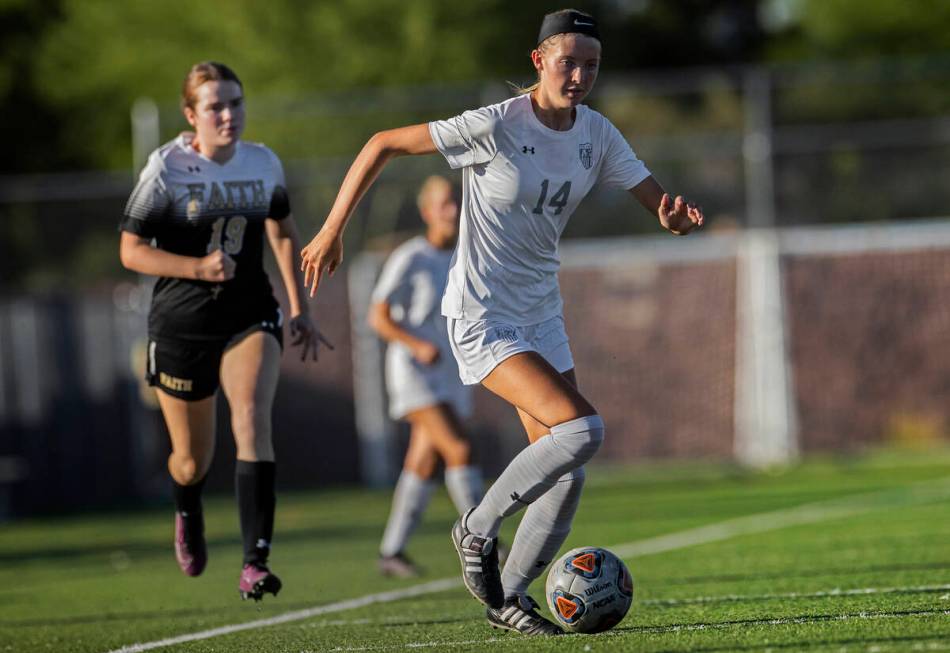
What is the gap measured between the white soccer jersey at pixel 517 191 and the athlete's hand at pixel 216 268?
1104 millimetres

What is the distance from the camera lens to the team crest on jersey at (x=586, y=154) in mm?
6793

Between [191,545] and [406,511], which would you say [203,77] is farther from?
[406,511]

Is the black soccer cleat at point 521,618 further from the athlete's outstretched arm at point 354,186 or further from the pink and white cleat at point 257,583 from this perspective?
the athlete's outstretched arm at point 354,186

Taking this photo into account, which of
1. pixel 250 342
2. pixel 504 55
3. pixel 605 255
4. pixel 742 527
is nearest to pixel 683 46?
pixel 504 55

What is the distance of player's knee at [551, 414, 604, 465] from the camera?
21.5 ft

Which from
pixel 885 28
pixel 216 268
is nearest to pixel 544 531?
pixel 216 268

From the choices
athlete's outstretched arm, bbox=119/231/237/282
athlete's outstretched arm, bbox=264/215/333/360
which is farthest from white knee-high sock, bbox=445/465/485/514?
athlete's outstretched arm, bbox=119/231/237/282

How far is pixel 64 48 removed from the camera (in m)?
40.8

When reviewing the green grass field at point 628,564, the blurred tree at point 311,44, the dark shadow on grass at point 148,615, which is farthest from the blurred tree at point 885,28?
the dark shadow on grass at point 148,615

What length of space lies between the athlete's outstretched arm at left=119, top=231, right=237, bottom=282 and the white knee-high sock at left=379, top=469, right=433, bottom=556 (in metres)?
3.29

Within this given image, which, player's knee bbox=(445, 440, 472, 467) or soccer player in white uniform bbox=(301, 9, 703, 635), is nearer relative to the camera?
soccer player in white uniform bbox=(301, 9, 703, 635)

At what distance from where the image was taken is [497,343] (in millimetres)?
6766

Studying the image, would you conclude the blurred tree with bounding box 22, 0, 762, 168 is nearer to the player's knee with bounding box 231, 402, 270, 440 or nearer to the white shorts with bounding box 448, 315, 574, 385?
the player's knee with bounding box 231, 402, 270, 440

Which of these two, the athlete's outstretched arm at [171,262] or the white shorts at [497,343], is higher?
the athlete's outstretched arm at [171,262]
